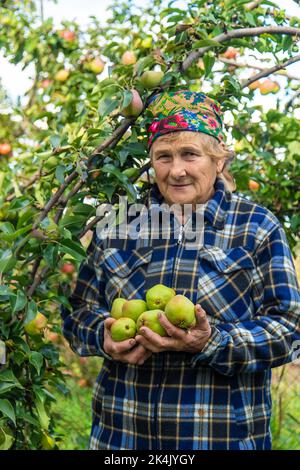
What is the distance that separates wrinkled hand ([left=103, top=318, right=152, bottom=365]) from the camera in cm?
161

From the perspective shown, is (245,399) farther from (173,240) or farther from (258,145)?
(258,145)

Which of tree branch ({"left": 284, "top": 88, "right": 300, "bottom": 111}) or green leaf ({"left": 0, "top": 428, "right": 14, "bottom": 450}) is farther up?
tree branch ({"left": 284, "top": 88, "right": 300, "bottom": 111})

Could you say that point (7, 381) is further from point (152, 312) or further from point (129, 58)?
point (129, 58)

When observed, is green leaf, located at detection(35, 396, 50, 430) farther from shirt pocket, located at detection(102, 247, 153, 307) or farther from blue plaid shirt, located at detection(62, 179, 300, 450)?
shirt pocket, located at detection(102, 247, 153, 307)

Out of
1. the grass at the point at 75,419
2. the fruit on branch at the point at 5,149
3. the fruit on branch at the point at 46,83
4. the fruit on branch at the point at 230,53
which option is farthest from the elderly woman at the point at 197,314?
the fruit on branch at the point at 5,149

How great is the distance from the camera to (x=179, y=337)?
1543 millimetres

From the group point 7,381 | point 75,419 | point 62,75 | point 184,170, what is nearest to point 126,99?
point 184,170

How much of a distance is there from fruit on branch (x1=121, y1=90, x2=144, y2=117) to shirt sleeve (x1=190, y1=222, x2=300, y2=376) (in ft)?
1.80

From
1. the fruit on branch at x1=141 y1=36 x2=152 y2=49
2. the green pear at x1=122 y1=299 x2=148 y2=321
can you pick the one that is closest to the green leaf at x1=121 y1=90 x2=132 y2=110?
the green pear at x1=122 y1=299 x2=148 y2=321

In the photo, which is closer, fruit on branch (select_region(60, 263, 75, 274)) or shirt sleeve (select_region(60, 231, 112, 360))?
shirt sleeve (select_region(60, 231, 112, 360))

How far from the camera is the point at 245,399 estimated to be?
65.2 inches

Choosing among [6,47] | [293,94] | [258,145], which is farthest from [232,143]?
[6,47]

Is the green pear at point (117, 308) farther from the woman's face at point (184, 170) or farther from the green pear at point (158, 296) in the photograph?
the woman's face at point (184, 170)

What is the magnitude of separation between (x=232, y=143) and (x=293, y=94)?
1.22 feet
